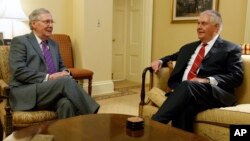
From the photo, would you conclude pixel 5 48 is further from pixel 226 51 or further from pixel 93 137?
pixel 226 51

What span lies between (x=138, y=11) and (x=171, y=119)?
348 centimetres

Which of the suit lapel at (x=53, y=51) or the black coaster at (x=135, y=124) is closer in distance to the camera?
the black coaster at (x=135, y=124)

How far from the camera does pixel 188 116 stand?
2082 millimetres

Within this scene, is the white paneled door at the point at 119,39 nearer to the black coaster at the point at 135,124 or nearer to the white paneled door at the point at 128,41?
the white paneled door at the point at 128,41

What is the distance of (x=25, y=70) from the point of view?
88.0 inches

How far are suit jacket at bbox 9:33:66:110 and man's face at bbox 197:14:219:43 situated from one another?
135 centimetres

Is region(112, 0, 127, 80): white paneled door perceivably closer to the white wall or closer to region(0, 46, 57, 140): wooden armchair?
the white wall

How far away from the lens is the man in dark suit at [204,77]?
2094mm

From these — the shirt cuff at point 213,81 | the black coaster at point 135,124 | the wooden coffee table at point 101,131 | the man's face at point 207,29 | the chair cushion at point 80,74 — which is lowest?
the chair cushion at point 80,74

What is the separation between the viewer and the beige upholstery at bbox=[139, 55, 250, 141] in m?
1.98

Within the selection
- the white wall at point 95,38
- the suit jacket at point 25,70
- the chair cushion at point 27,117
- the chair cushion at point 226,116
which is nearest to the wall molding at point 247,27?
the chair cushion at point 226,116

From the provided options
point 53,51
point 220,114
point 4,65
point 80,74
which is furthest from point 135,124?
point 80,74

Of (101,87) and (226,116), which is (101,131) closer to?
(226,116)

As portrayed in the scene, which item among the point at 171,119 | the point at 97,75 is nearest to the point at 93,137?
the point at 171,119
